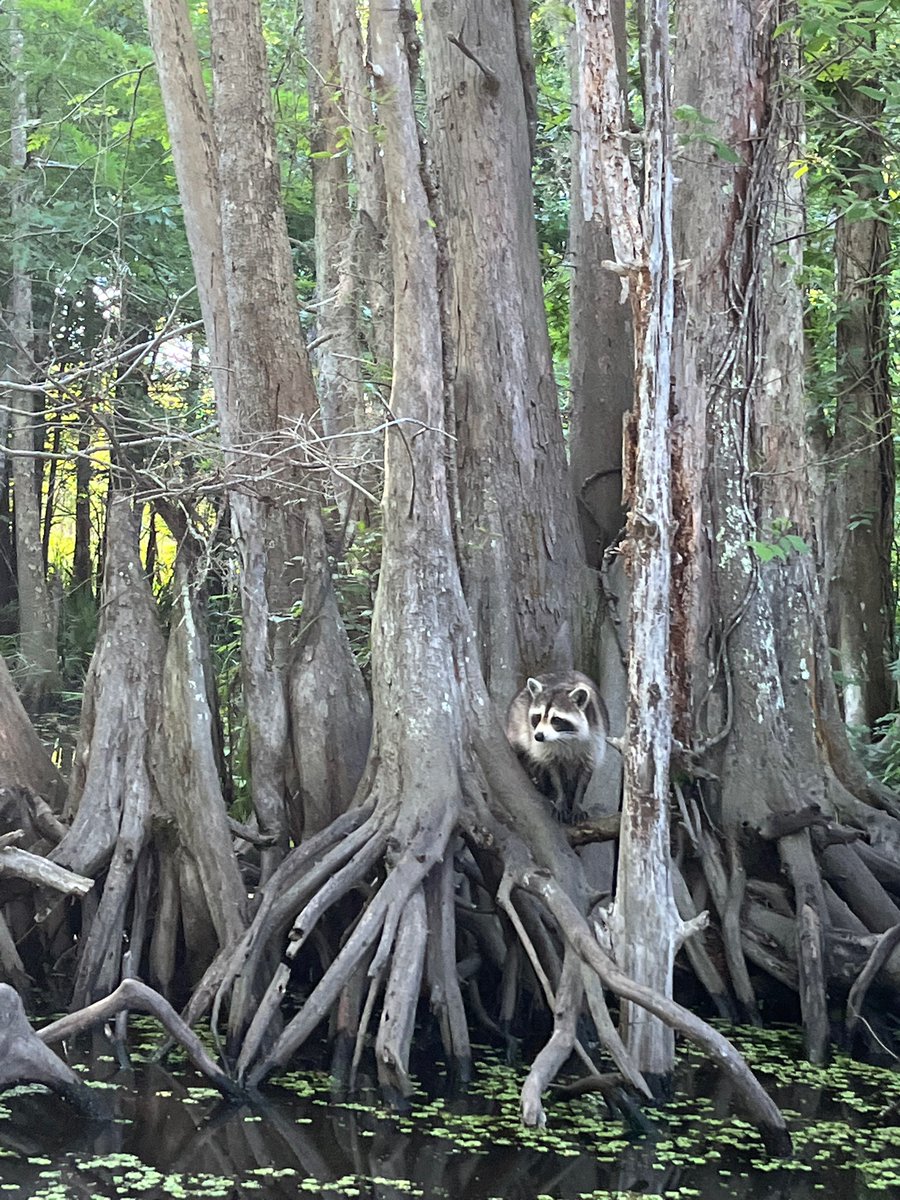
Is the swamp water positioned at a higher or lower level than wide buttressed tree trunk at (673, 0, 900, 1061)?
lower

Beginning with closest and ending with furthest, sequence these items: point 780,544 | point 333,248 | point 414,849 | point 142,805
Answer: point 414,849 < point 780,544 < point 142,805 < point 333,248

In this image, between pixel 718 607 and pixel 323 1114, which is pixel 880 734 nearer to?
pixel 718 607

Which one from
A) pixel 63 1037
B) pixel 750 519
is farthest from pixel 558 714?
pixel 63 1037

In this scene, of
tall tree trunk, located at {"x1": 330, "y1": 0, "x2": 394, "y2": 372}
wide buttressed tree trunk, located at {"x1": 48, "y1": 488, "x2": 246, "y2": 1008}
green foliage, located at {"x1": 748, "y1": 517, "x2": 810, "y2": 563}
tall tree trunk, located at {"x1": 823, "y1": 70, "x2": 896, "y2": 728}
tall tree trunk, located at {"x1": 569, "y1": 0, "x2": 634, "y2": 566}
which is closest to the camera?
green foliage, located at {"x1": 748, "y1": 517, "x2": 810, "y2": 563}

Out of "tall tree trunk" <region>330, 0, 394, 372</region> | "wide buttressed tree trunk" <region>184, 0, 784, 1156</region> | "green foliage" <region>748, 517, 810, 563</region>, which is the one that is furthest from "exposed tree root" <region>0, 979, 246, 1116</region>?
"tall tree trunk" <region>330, 0, 394, 372</region>

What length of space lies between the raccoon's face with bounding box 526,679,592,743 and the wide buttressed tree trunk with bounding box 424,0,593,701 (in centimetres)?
37

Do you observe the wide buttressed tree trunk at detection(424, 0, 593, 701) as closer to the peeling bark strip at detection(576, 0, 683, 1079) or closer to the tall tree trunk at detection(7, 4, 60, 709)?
the peeling bark strip at detection(576, 0, 683, 1079)

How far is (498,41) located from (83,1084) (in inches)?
242

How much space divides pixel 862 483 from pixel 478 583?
15.6 feet

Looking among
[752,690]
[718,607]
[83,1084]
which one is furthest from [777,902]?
[83,1084]

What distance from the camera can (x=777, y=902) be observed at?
7047mm

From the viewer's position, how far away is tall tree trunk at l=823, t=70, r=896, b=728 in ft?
35.4

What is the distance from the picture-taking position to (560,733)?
6.98 metres

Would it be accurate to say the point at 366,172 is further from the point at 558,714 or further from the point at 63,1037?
the point at 63,1037
